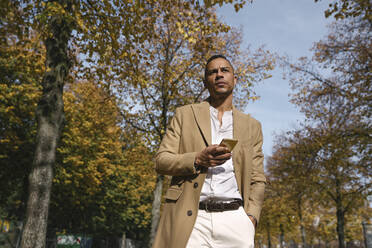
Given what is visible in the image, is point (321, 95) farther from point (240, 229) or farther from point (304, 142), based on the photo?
point (240, 229)

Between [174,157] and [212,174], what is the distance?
0.32 m

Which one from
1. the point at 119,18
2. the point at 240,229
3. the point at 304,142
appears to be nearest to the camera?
the point at 240,229

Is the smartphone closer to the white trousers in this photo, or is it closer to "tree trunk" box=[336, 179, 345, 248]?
the white trousers

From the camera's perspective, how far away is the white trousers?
87.6 inches

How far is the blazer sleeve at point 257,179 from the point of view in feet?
8.18

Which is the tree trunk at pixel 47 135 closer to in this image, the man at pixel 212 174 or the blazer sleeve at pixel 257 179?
the man at pixel 212 174

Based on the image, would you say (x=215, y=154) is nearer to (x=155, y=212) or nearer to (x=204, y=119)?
(x=204, y=119)

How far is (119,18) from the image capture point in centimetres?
921

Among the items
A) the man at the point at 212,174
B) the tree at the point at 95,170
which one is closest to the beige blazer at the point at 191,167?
the man at the point at 212,174

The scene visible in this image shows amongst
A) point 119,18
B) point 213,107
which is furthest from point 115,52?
point 213,107

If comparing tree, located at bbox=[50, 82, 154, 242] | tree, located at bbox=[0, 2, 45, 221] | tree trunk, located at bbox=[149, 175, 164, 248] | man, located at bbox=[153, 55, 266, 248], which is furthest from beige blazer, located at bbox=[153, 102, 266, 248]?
tree, located at bbox=[0, 2, 45, 221]

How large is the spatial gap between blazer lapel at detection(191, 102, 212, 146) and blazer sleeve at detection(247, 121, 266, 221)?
1.40 ft

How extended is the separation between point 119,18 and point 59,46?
199 cm

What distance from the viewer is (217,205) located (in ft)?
7.61
